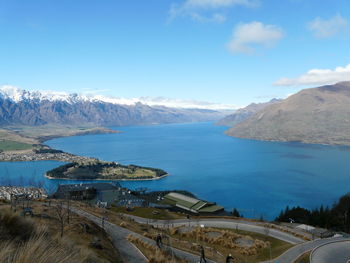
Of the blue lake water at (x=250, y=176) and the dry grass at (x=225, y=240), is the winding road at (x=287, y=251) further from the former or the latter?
the blue lake water at (x=250, y=176)

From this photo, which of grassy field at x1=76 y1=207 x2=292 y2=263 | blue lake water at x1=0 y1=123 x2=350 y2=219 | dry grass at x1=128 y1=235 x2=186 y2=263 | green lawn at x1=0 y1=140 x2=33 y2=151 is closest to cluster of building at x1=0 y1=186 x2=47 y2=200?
Answer: blue lake water at x1=0 y1=123 x2=350 y2=219

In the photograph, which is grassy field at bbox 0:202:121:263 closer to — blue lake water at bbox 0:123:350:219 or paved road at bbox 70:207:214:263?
paved road at bbox 70:207:214:263

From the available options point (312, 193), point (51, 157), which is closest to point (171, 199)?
point (312, 193)

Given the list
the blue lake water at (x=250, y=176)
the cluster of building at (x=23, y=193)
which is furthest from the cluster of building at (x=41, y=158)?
the cluster of building at (x=23, y=193)

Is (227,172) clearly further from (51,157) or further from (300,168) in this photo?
(51,157)

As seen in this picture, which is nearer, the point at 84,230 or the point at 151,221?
the point at 84,230

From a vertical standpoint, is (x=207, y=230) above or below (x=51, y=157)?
above
